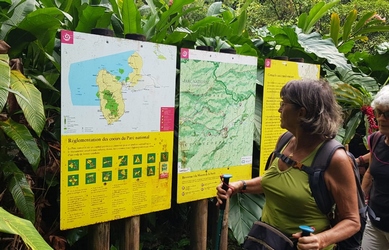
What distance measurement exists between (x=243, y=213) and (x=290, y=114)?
1.30 metres

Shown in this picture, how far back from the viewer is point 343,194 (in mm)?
1681

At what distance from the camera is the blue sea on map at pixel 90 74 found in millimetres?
1902

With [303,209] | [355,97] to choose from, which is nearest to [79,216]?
[303,209]

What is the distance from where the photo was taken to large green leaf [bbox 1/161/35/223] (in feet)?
6.20

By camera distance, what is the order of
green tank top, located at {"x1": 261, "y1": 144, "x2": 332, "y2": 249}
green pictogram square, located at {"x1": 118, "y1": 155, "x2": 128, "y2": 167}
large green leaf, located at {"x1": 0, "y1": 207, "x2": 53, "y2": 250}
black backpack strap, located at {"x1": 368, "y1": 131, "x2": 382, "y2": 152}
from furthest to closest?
black backpack strap, located at {"x1": 368, "y1": 131, "x2": 382, "y2": 152} < green pictogram square, located at {"x1": 118, "y1": 155, "x2": 128, "y2": 167} < green tank top, located at {"x1": 261, "y1": 144, "x2": 332, "y2": 249} < large green leaf, located at {"x1": 0, "y1": 207, "x2": 53, "y2": 250}

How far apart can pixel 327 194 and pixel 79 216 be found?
3.95 ft

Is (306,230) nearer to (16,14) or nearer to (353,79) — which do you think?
(16,14)

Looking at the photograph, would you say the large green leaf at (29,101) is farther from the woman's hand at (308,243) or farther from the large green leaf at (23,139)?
the woman's hand at (308,243)

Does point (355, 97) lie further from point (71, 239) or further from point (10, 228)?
point (10, 228)

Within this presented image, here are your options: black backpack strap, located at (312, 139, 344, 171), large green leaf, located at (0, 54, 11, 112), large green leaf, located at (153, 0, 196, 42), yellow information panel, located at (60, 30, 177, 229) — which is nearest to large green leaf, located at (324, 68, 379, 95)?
large green leaf, located at (153, 0, 196, 42)

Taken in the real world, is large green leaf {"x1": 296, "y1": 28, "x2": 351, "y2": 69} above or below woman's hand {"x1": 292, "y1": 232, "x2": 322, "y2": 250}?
above

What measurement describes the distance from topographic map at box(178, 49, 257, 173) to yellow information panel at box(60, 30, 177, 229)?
130 millimetres

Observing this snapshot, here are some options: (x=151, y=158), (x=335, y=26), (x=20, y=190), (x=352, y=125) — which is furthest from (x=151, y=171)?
(x=335, y=26)

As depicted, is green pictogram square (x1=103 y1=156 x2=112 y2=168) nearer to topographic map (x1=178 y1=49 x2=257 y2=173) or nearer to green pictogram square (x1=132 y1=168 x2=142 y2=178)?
green pictogram square (x1=132 y1=168 x2=142 y2=178)
